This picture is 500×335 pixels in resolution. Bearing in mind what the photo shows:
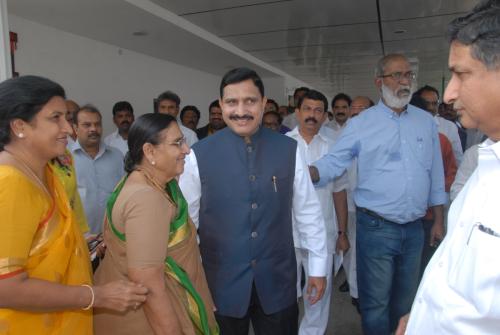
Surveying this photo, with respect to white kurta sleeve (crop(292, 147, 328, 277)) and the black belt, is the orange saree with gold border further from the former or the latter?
the black belt

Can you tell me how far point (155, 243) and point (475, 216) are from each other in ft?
3.03

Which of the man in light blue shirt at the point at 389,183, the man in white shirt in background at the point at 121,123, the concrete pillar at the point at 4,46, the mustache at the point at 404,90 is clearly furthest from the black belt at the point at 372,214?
the man in white shirt in background at the point at 121,123

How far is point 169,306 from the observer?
1.36 m

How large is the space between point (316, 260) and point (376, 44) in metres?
5.50

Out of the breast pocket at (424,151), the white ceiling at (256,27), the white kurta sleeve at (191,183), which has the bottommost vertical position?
the white kurta sleeve at (191,183)

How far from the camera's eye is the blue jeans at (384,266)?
7.71 ft

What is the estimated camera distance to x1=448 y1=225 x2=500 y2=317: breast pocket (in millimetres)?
897

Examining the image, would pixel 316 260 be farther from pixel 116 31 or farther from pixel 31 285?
pixel 116 31

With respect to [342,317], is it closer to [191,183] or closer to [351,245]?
[351,245]

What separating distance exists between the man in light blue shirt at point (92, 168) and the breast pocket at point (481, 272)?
280cm

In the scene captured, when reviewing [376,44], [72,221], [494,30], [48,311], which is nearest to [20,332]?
[48,311]

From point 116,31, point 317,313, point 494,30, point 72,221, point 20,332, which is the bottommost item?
point 317,313

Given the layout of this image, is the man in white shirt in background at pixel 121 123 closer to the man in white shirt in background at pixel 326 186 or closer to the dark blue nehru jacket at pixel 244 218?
the man in white shirt in background at pixel 326 186

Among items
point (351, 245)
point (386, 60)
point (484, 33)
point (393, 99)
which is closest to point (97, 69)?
point (351, 245)
